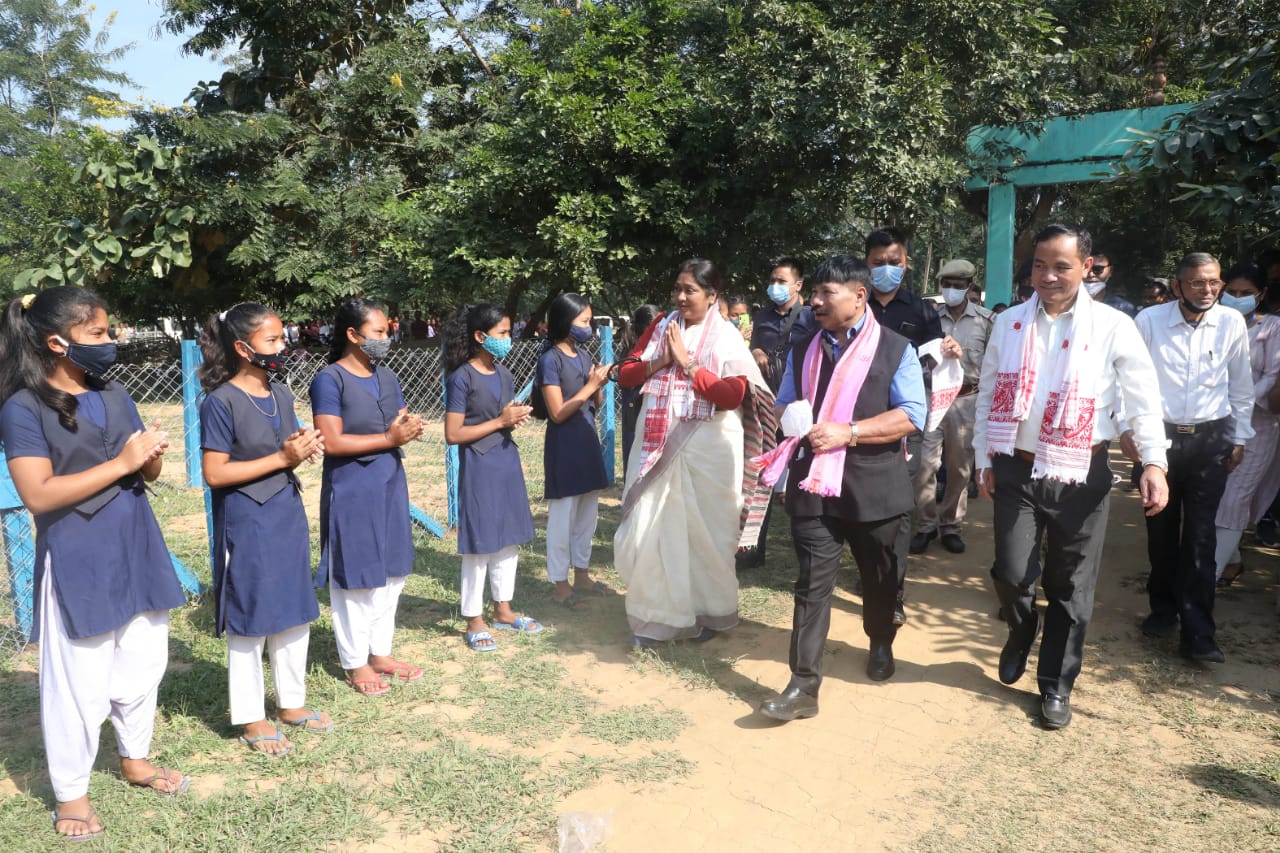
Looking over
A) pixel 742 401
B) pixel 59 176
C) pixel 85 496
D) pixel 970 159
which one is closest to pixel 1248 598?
pixel 742 401

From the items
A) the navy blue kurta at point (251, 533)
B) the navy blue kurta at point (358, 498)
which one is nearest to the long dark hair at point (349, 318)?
the navy blue kurta at point (358, 498)

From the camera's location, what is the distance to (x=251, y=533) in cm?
334

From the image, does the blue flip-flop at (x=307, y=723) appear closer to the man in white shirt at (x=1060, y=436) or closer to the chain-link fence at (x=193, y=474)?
the chain-link fence at (x=193, y=474)

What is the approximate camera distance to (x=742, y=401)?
4.30 m

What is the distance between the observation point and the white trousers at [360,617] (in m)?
3.96

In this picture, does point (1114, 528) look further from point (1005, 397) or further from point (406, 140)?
point (406, 140)

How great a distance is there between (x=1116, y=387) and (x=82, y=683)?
4012mm

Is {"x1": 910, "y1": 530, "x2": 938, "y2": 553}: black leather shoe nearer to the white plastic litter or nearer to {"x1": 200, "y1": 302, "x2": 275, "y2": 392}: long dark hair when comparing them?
the white plastic litter

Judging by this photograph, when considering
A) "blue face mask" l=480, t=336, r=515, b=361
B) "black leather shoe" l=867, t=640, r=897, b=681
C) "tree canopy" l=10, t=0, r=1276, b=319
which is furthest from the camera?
"tree canopy" l=10, t=0, r=1276, b=319

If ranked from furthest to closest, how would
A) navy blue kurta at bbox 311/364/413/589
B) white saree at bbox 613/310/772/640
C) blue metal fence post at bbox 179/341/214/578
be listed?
1. blue metal fence post at bbox 179/341/214/578
2. white saree at bbox 613/310/772/640
3. navy blue kurta at bbox 311/364/413/589

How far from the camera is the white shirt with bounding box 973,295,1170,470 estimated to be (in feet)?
11.3

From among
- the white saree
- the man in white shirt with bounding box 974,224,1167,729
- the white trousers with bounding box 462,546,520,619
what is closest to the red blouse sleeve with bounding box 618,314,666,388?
the white saree

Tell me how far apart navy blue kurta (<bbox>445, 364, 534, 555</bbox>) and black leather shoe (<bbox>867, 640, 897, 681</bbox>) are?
1.82 m

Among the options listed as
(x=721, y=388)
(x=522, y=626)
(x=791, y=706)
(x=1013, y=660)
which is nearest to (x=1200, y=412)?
(x=1013, y=660)
